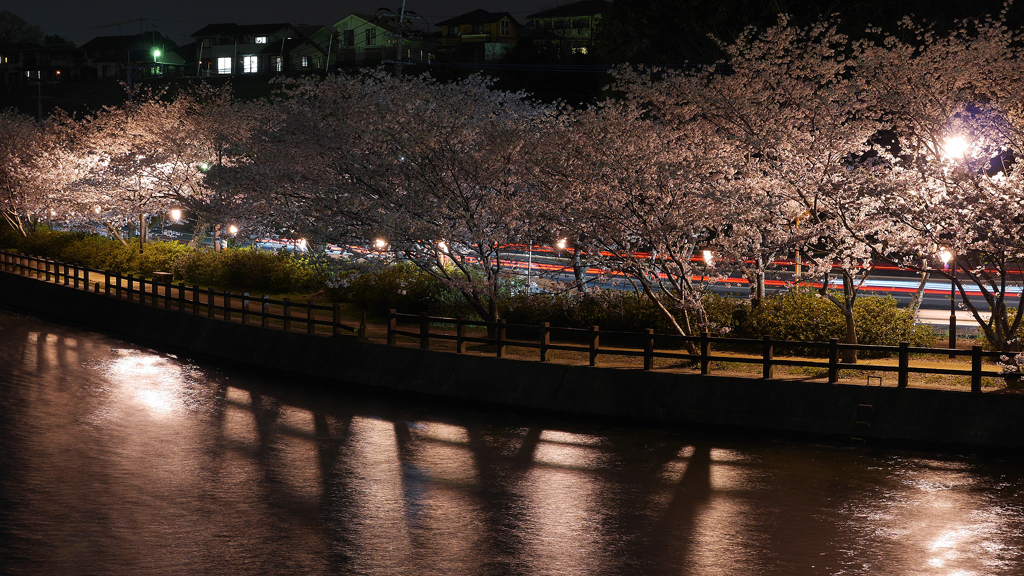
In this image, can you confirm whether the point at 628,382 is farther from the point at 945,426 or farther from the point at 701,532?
the point at 701,532

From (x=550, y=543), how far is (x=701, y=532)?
1.94 metres

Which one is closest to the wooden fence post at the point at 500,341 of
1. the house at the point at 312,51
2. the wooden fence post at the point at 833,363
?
the wooden fence post at the point at 833,363

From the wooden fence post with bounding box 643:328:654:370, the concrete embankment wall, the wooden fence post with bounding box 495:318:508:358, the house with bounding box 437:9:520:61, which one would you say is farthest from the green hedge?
the house with bounding box 437:9:520:61

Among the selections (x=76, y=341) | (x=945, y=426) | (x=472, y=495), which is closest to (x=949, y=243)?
(x=945, y=426)

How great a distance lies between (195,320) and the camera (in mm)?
27500

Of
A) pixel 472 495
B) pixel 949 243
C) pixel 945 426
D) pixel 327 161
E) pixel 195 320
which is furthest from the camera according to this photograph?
pixel 195 320

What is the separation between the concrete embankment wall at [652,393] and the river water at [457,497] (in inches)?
28.9

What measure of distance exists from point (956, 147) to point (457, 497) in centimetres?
1291

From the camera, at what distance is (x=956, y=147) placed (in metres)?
18.7

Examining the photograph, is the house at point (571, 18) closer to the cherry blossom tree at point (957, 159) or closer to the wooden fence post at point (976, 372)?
the cherry blossom tree at point (957, 159)

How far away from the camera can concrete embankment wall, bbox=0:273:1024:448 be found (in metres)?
16.0

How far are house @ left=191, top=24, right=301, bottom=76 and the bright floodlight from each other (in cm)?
10823

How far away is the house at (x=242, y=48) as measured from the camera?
119375 mm

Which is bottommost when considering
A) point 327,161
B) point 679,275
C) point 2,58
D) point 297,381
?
point 297,381
